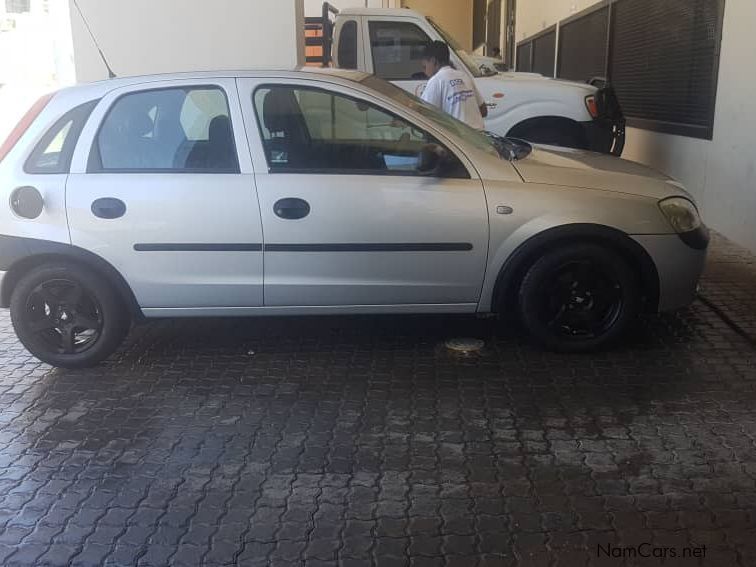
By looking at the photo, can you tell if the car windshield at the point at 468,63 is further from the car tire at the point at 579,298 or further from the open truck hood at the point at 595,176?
the car tire at the point at 579,298

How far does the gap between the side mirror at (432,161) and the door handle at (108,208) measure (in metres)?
1.76

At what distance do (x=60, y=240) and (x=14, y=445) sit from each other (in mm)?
1256

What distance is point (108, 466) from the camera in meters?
3.66

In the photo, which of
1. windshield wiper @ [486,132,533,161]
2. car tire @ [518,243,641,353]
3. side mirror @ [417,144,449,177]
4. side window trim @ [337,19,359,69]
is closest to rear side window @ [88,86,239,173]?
side mirror @ [417,144,449,177]

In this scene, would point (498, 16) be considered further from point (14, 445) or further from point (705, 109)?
point (14, 445)

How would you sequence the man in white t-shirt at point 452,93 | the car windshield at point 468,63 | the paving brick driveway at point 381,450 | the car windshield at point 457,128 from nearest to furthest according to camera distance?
the paving brick driveway at point 381,450
the car windshield at point 457,128
the man in white t-shirt at point 452,93
the car windshield at point 468,63

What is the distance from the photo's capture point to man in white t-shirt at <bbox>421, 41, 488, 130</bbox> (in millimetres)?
6645

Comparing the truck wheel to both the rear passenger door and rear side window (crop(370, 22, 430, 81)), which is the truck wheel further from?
the rear passenger door

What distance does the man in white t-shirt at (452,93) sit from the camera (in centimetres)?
664

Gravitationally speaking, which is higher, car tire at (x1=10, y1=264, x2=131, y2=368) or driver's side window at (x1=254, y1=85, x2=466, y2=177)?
driver's side window at (x1=254, y1=85, x2=466, y2=177)

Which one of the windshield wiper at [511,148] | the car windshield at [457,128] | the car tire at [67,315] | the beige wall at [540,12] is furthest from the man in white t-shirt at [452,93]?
the beige wall at [540,12]

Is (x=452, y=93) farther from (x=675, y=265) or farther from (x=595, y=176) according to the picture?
(x=675, y=265)

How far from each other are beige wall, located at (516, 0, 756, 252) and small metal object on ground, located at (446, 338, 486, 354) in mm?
3490

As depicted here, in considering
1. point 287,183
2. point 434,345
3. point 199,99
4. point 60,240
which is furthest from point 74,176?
point 434,345
